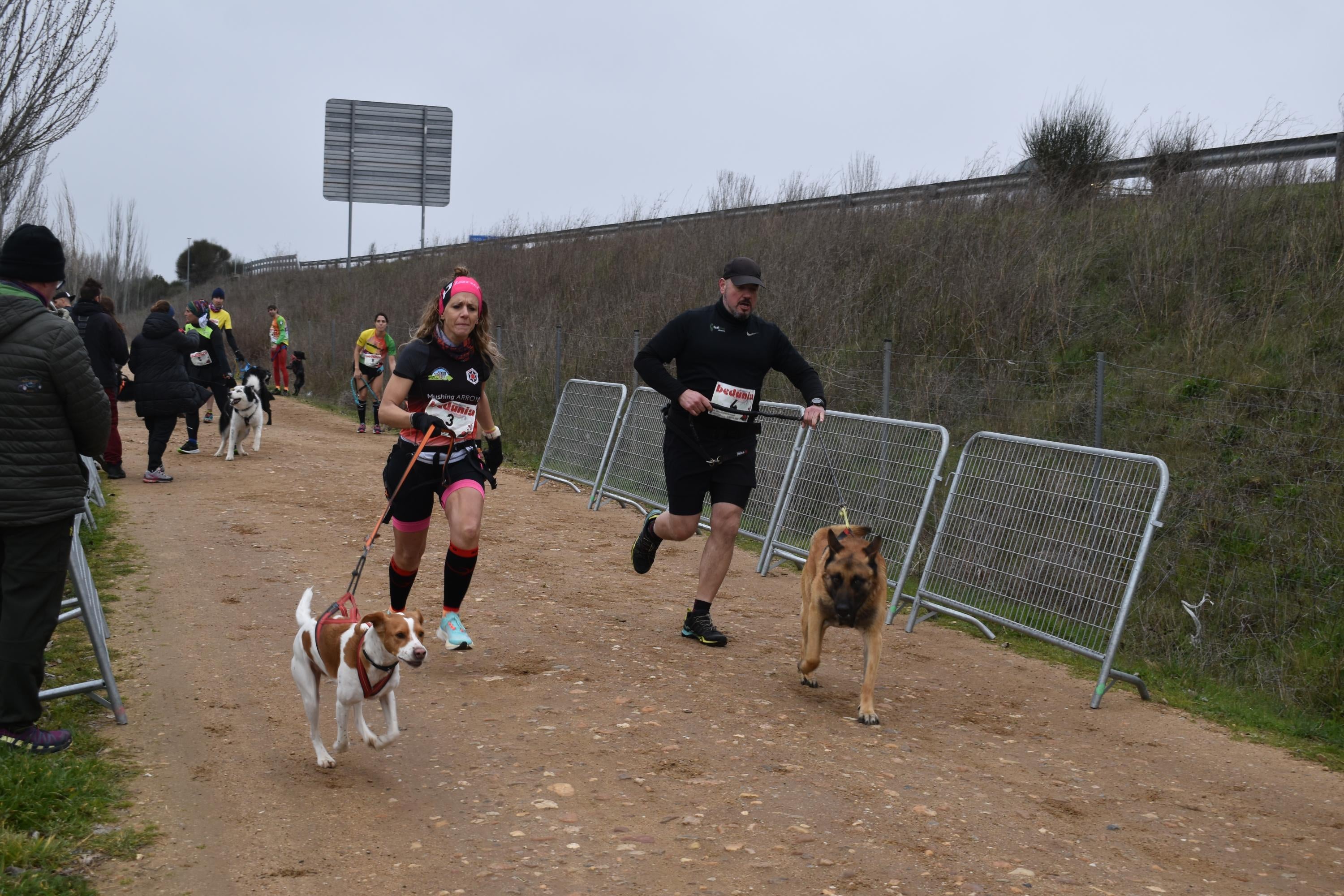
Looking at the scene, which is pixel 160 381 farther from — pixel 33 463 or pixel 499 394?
pixel 33 463

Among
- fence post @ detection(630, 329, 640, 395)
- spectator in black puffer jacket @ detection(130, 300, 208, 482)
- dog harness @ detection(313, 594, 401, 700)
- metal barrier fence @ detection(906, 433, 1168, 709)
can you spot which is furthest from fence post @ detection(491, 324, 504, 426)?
dog harness @ detection(313, 594, 401, 700)

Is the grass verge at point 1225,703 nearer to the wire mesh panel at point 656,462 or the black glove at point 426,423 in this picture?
the wire mesh panel at point 656,462

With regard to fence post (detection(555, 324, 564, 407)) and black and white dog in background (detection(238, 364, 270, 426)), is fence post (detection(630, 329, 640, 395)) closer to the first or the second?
fence post (detection(555, 324, 564, 407))

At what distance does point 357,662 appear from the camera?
4242mm

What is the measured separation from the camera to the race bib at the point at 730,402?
250 inches

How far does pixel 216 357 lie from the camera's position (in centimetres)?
1484

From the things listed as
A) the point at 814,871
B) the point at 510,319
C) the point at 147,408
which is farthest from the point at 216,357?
the point at 814,871

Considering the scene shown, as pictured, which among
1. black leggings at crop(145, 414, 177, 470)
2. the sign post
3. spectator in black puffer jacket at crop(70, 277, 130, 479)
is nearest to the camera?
spectator in black puffer jacket at crop(70, 277, 130, 479)

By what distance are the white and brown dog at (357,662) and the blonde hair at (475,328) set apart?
1.86 meters

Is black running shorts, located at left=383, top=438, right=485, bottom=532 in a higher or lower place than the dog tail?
higher

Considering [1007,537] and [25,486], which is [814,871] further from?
[1007,537]

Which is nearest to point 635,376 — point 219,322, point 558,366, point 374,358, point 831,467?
point 558,366

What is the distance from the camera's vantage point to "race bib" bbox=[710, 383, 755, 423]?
6.35 m

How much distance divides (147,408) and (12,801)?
9.44 m
